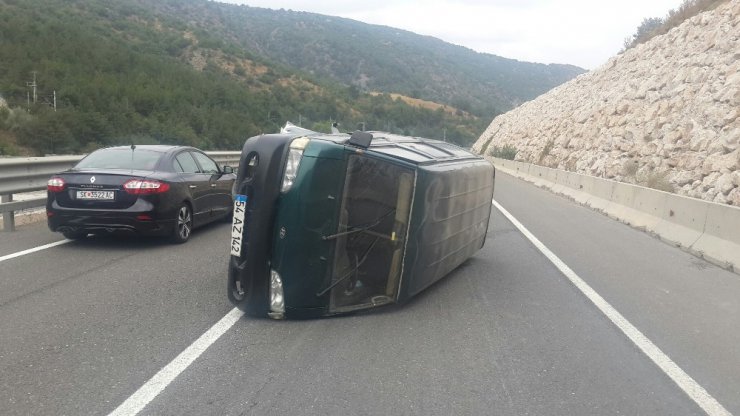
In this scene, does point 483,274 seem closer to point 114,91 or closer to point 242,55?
point 114,91

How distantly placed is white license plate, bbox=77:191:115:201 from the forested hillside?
678 inches

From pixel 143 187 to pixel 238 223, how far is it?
3723mm

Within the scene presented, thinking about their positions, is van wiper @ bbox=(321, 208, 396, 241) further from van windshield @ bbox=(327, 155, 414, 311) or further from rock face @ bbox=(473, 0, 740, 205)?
rock face @ bbox=(473, 0, 740, 205)

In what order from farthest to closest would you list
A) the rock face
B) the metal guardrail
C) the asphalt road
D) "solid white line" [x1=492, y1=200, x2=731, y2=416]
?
the rock face < the metal guardrail < "solid white line" [x1=492, y1=200, x2=731, y2=416] < the asphalt road

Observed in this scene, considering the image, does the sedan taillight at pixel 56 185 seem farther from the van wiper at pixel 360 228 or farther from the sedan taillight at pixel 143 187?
the van wiper at pixel 360 228

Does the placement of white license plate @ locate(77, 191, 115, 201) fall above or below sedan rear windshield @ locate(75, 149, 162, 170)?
below

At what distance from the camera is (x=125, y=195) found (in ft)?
30.0

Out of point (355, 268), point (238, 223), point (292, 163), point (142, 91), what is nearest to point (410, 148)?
point (355, 268)

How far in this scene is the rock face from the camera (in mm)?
18625

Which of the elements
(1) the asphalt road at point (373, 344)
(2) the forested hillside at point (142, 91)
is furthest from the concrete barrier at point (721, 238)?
(2) the forested hillside at point (142, 91)

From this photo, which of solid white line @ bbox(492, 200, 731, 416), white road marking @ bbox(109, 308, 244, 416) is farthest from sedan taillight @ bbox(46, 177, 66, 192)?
solid white line @ bbox(492, 200, 731, 416)

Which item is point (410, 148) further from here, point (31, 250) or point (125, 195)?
point (31, 250)

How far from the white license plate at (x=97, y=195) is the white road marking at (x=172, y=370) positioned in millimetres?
3555

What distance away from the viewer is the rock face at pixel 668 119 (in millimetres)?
18625
